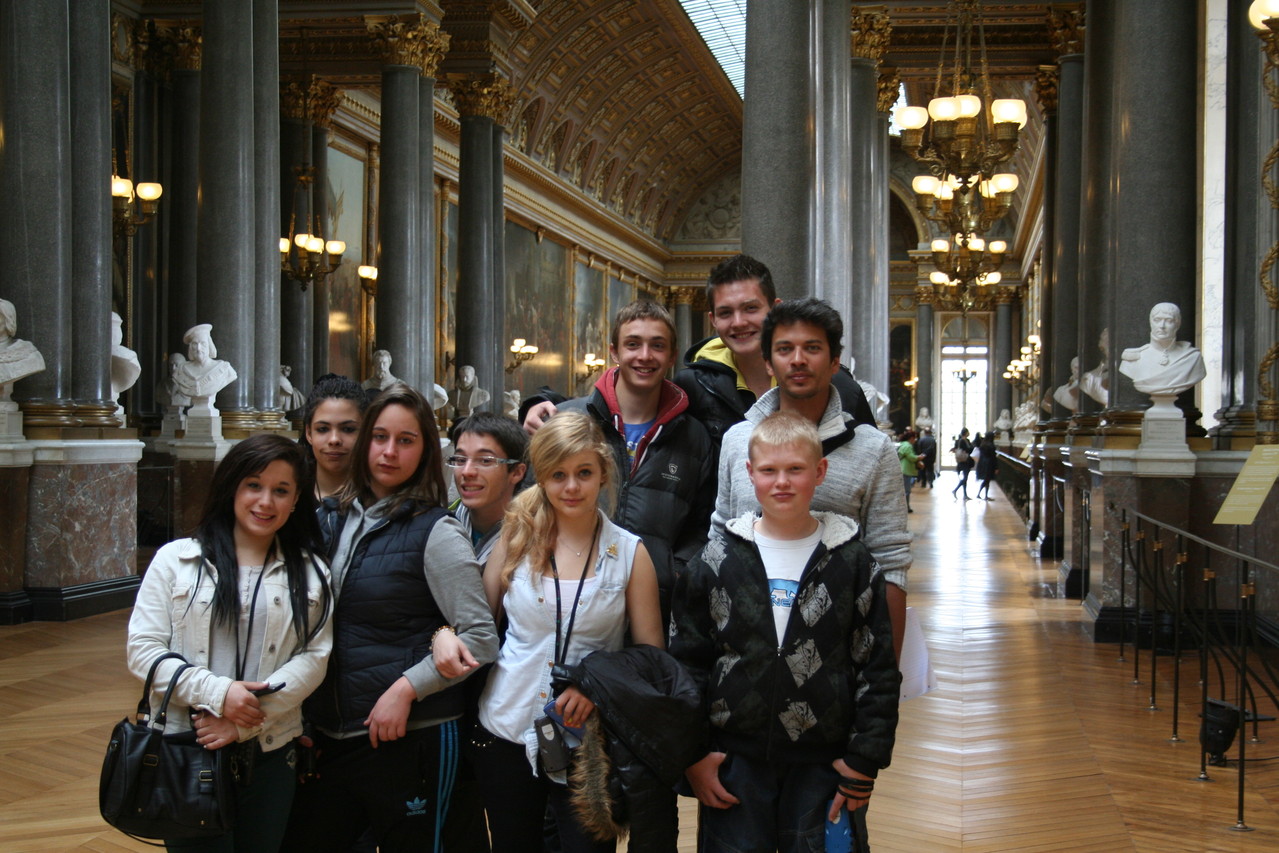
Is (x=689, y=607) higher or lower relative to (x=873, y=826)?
higher

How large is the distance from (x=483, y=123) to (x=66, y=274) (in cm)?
1258

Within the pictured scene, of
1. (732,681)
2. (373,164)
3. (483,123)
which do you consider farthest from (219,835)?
(373,164)

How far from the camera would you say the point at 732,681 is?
287cm

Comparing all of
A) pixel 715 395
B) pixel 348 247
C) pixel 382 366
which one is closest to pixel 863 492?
pixel 715 395

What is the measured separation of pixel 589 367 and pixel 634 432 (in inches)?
1325

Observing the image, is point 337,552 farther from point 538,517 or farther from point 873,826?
point 873,826

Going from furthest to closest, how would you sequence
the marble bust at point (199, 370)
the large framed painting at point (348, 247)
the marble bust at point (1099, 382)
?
1. the large framed painting at point (348, 247)
2. the marble bust at point (199, 370)
3. the marble bust at point (1099, 382)

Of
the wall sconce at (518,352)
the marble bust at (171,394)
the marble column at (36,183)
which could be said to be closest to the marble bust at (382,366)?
the marble bust at (171,394)

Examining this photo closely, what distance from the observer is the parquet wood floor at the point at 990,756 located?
457 centimetres

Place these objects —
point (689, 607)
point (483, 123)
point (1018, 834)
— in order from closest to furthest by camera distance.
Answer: point (689, 607) < point (1018, 834) < point (483, 123)

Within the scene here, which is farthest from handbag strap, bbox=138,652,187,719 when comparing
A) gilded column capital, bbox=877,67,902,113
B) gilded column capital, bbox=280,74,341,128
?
gilded column capital, bbox=280,74,341,128

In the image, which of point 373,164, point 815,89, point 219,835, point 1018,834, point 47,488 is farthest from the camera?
point 373,164

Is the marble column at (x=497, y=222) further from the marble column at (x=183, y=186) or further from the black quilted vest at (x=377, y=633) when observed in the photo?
the black quilted vest at (x=377, y=633)

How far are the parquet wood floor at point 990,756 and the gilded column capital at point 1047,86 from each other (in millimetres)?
12153
